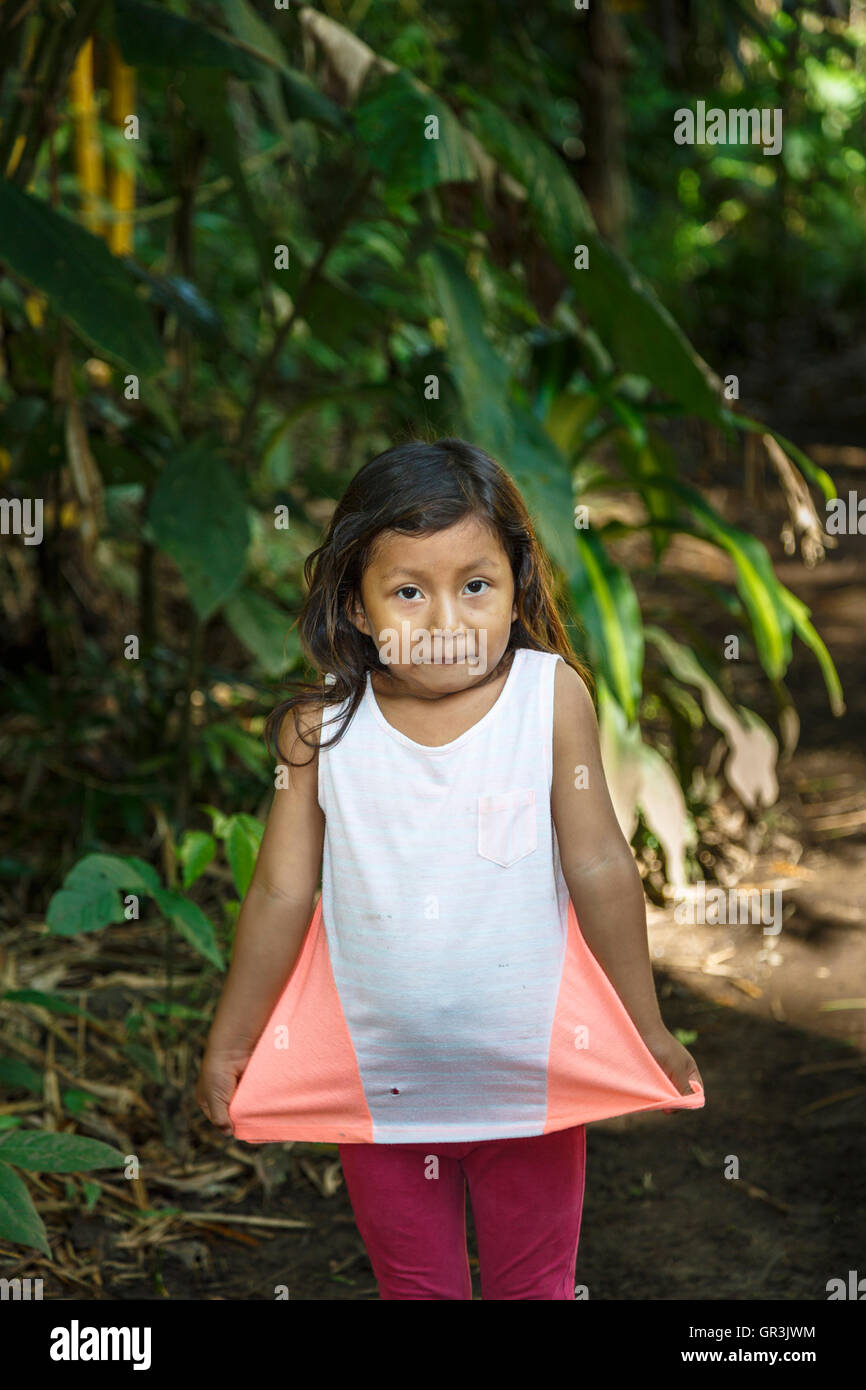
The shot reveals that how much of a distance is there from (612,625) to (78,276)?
1.01 m

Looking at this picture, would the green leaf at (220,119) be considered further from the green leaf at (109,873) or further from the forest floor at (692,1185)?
the forest floor at (692,1185)

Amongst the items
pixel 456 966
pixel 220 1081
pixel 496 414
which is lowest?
pixel 220 1081

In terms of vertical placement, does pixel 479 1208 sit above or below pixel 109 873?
below

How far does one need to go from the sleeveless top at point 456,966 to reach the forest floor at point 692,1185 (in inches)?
22.0

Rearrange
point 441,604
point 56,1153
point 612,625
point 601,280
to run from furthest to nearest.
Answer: point 612,625 < point 601,280 < point 56,1153 < point 441,604

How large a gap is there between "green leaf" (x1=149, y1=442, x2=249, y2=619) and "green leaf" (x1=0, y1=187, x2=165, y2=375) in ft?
0.74

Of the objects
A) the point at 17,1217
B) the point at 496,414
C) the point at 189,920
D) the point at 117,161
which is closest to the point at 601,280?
the point at 496,414

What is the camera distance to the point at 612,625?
88.5 inches

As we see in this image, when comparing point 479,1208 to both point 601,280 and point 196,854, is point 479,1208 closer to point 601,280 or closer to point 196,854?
point 196,854

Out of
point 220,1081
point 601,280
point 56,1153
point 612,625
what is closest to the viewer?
point 220,1081

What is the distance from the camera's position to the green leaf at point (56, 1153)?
1307 mm

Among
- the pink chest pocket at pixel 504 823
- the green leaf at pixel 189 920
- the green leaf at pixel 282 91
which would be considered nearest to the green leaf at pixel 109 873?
the green leaf at pixel 189 920

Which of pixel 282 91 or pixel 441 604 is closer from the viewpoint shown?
pixel 441 604

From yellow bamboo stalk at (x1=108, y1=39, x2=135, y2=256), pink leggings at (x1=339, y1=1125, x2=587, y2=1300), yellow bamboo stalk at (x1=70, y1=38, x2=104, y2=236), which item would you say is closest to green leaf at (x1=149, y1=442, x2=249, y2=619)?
pink leggings at (x1=339, y1=1125, x2=587, y2=1300)
